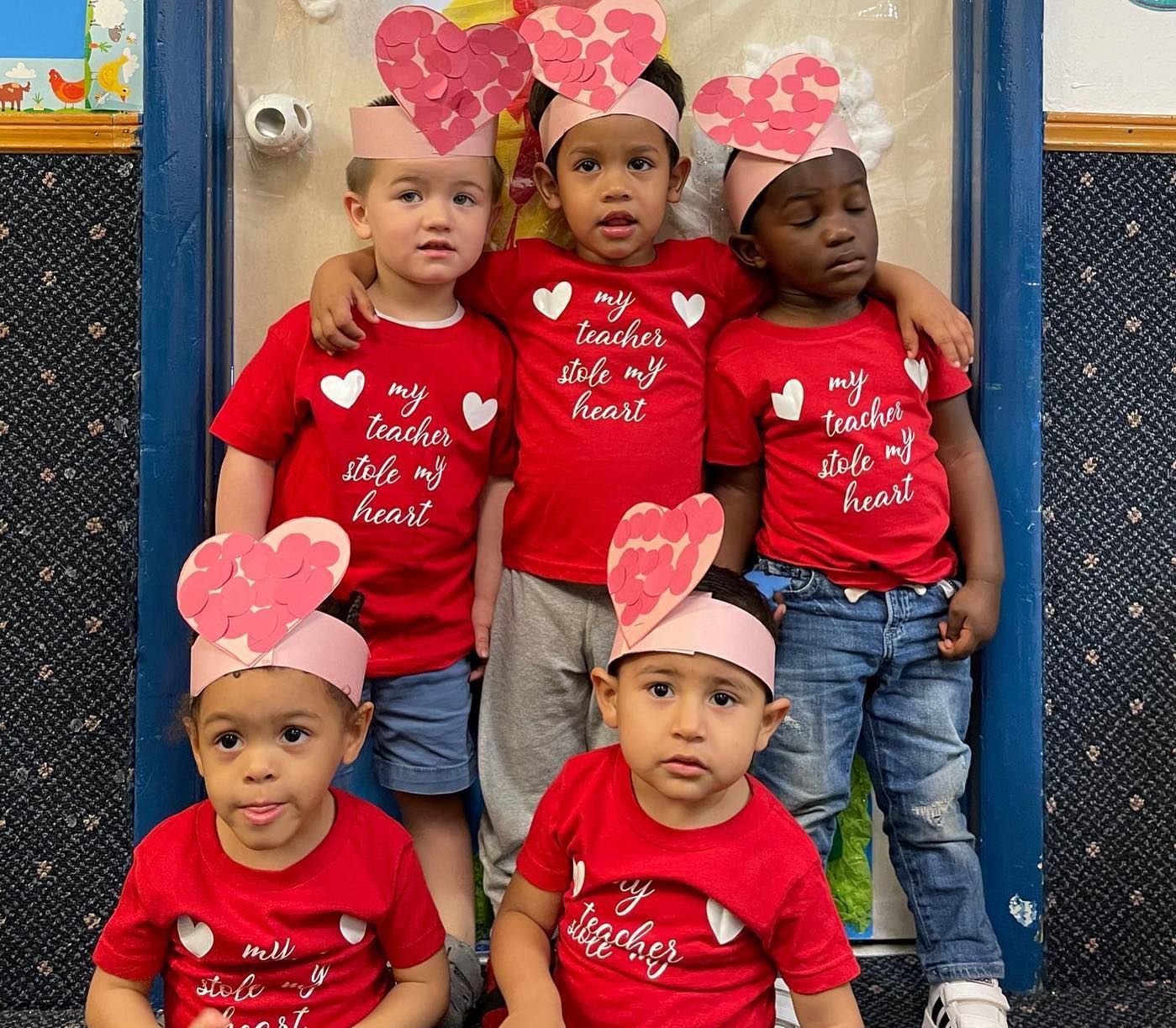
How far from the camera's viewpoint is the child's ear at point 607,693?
4.22 feet

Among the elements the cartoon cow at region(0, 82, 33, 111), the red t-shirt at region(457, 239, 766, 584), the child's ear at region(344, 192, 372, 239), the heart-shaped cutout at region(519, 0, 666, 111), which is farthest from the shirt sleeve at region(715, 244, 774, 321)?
the cartoon cow at region(0, 82, 33, 111)

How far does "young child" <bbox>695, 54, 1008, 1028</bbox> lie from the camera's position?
61.2 inches

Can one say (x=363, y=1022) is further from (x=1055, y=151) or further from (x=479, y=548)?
(x=1055, y=151)

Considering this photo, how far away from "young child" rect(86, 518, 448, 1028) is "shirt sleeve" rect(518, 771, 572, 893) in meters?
0.13

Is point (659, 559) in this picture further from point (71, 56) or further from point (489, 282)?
point (71, 56)

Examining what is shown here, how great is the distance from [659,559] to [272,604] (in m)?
0.40

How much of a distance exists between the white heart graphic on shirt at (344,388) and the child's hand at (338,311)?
34mm

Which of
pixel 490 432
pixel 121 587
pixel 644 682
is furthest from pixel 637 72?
pixel 121 587

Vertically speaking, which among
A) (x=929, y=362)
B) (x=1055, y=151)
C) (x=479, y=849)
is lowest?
(x=479, y=849)

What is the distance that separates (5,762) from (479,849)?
67cm

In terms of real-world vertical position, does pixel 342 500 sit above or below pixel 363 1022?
above

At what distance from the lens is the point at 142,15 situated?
166 cm

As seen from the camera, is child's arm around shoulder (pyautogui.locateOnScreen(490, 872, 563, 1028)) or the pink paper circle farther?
the pink paper circle

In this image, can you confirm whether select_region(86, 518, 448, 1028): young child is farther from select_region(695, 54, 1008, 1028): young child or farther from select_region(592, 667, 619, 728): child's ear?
select_region(695, 54, 1008, 1028): young child
